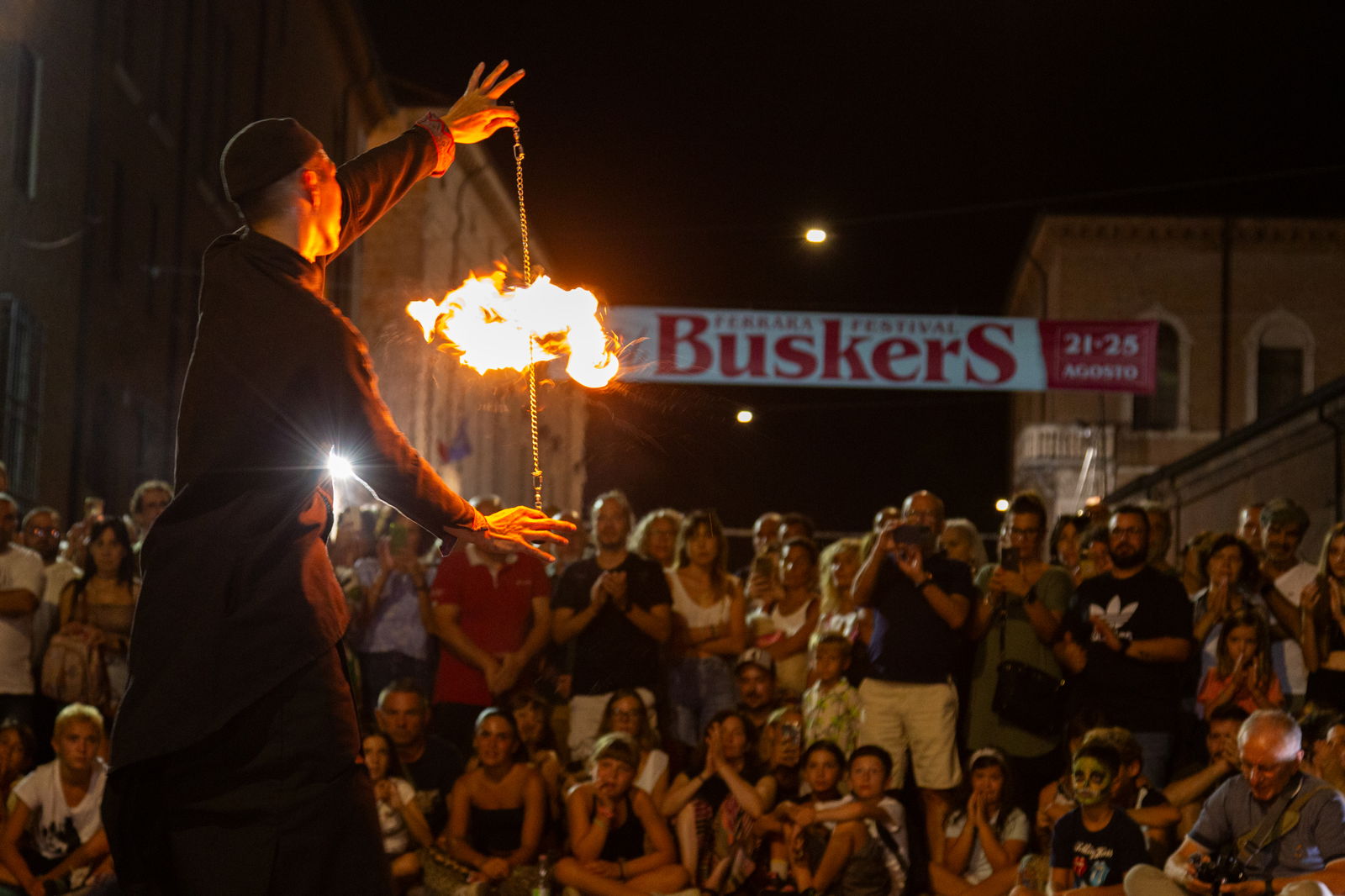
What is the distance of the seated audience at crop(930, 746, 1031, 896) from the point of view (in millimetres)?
8641

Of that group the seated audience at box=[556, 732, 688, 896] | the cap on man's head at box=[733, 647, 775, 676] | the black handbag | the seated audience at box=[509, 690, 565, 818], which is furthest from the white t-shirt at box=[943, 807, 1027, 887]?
the seated audience at box=[509, 690, 565, 818]

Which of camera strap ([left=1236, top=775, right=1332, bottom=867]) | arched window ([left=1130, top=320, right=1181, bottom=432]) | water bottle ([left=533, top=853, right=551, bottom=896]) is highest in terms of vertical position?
arched window ([left=1130, top=320, right=1181, bottom=432])

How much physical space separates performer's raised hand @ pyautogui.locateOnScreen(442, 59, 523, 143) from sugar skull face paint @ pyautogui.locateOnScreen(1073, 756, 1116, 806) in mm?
4796

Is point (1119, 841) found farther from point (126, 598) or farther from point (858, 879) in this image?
point (126, 598)

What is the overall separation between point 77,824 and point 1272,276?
40.4 m

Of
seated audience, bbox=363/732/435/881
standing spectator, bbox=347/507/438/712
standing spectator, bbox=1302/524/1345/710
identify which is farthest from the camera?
standing spectator, bbox=347/507/438/712

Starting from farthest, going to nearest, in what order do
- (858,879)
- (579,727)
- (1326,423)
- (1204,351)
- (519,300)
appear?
(1204,351) → (1326,423) → (579,727) → (858,879) → (519,300)

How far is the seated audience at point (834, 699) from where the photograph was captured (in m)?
9.14

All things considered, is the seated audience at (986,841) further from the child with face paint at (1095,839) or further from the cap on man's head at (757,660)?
the cap on man's head at (757,660)

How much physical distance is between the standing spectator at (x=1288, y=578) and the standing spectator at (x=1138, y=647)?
1.90 ft

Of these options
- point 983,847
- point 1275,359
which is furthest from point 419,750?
point 1275,359

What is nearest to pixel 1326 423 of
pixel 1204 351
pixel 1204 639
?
pixel 1204 639

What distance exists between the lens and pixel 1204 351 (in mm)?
43469

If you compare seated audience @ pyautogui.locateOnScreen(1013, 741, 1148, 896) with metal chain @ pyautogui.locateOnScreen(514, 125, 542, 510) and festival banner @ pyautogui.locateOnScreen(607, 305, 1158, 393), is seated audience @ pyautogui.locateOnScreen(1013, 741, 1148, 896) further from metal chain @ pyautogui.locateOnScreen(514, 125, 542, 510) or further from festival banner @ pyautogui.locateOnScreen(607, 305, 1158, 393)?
festival banner @ pyautogui.locateOnScreen(607, 305, 1158, 393)
